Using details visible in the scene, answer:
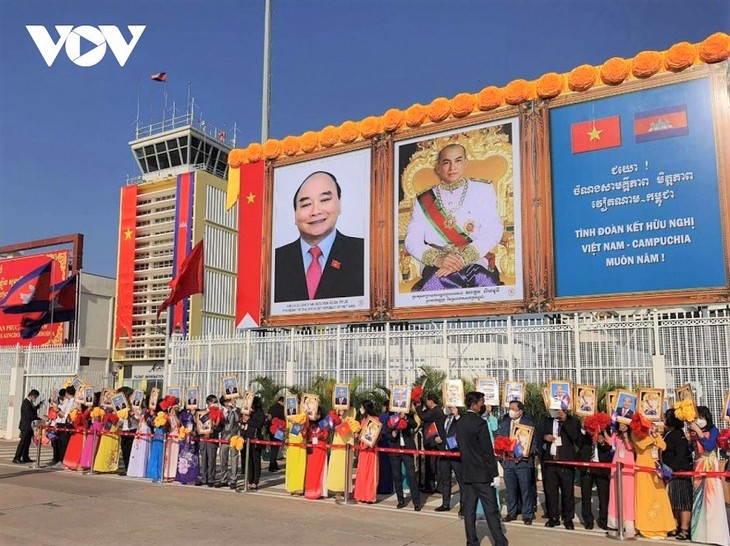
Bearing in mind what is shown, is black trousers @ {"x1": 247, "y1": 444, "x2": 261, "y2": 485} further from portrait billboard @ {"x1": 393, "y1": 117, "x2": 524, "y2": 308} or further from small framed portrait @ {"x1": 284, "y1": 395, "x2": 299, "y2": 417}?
portrait billboard @ {"x1": 393, "y1": 117, "x2": 524, "y2": 308}

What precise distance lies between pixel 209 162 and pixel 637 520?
40.7 metres

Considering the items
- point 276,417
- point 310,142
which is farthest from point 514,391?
point 310,142

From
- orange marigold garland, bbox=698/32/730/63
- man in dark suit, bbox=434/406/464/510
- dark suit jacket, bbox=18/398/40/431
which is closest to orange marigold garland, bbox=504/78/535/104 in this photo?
orange marigold garland, bbox=698/32/730/63

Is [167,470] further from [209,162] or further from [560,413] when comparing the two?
[209,162]

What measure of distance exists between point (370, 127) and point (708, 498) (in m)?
12.8

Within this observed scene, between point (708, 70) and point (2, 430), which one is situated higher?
point (708, 70)

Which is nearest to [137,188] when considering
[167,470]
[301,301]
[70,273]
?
[70,273]

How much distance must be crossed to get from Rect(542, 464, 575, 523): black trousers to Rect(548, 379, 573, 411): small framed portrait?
848 mm

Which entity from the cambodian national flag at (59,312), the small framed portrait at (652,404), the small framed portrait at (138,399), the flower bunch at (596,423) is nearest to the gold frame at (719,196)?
the small framed portrait at (652,404)

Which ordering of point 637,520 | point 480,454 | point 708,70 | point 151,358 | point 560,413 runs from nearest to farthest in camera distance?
1. point 480,454
2. point 637,520
3. point 560,413
4. point 708,70
5. point 151,358

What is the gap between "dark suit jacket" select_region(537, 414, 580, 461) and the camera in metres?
8.63

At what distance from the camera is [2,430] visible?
22078 millimetres

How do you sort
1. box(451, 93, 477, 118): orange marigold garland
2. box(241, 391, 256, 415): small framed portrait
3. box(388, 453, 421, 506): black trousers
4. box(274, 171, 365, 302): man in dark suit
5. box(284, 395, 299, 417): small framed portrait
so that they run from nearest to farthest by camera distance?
1. box(388, 453, 421, 506): black trousers
2. box(284, 395, 299, 417): small framed portrait
3. box(241, 391, 256, 415): small framed portrait
4. box(451, 93, 477, 118): orange marigold garland
5. box(274, 171, 365, 302): man in dark suit

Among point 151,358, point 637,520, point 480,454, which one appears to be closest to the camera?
point 480,454
